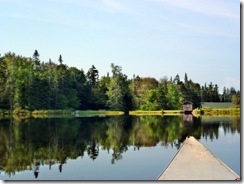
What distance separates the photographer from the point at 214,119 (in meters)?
5.83

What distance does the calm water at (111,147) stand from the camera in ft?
16.2

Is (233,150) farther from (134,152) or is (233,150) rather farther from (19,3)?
(19,3)

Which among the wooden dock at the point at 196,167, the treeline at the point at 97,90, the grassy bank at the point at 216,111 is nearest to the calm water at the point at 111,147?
the grassy bank at the point at 216,111

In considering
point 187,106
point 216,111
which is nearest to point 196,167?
point 216,111

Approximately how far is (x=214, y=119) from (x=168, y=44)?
4.17 feet

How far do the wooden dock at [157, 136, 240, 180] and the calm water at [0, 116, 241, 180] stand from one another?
383 mm

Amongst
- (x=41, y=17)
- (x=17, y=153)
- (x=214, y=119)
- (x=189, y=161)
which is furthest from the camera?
(x=17, y=153)

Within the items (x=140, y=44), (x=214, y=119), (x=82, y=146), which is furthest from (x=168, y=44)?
(x=82, y=146)

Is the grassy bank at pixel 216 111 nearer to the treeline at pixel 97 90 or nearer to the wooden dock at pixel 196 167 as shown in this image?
the treeline at pixel 97 90

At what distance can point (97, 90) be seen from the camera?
6258mm

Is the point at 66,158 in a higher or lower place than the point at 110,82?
lower

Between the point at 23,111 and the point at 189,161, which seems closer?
the point at 189,161

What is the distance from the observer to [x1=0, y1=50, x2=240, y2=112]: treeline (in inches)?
219

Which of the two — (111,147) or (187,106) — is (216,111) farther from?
(111,147)
